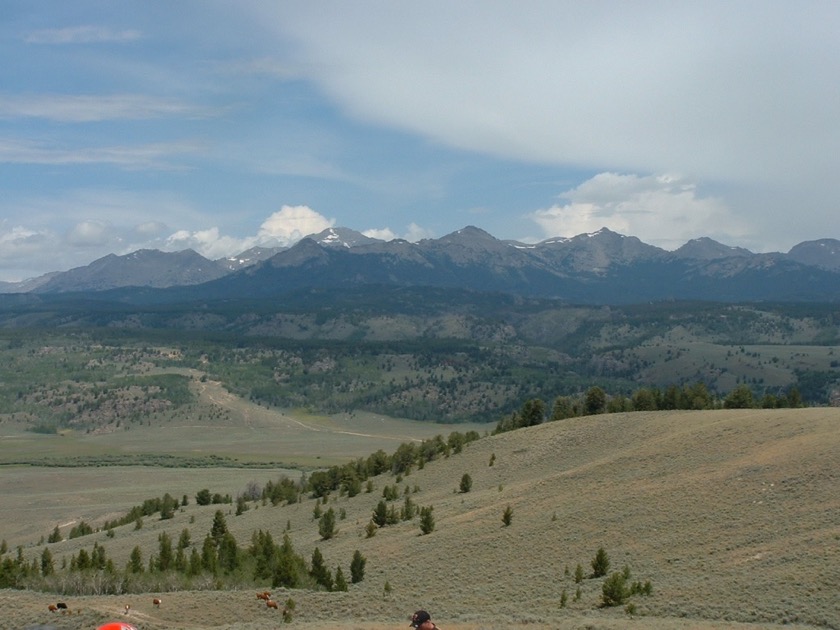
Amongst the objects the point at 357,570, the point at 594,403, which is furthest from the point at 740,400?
the point at 357,570

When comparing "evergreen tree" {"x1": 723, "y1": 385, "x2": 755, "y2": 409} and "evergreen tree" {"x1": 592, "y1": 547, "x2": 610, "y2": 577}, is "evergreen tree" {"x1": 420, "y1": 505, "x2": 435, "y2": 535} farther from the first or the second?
"evergreen tree" {"x1": 723, "y1": 385, "x2": 755, "y2": 409}

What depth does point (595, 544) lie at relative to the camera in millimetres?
39906

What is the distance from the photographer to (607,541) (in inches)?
1566

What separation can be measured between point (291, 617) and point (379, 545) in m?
20.3

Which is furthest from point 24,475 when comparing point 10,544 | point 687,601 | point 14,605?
point 687,601

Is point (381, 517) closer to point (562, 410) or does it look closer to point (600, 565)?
point (600, 565)

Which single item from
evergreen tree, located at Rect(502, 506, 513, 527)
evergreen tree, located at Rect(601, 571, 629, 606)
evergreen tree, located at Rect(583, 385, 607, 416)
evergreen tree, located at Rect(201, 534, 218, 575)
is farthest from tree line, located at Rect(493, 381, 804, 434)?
evergreen tree, located at Rect(601, 571, 629, 606)

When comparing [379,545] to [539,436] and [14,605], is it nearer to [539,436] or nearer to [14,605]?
[14,605]

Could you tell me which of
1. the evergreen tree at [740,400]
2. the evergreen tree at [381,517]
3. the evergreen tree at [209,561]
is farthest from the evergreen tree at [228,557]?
the evergreen tree at [740,400]

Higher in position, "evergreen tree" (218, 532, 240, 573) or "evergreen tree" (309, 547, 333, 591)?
"evergreen tree" (309, 547, 333, 591)

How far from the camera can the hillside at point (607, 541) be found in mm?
27484

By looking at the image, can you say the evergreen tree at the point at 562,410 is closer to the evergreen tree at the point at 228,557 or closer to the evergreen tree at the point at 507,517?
the evergreen tree at the point at 507,517

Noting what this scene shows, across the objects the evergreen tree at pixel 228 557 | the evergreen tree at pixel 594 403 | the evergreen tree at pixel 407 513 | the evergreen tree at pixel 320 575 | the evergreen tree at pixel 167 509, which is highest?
the evergreen tree at pixel 594 403

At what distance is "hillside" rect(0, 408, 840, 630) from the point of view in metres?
27.5
